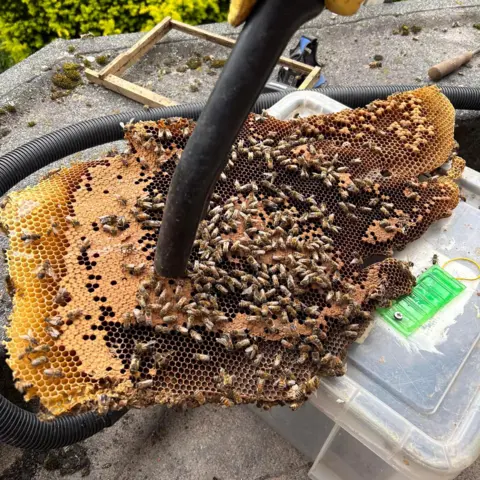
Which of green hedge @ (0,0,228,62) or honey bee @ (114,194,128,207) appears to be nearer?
honey bee @ (114,194,128,207)

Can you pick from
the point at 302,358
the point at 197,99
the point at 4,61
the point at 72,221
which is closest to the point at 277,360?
the point at 302,358

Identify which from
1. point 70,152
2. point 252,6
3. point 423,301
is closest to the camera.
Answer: point 252,6

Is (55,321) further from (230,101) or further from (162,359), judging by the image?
(230,101)

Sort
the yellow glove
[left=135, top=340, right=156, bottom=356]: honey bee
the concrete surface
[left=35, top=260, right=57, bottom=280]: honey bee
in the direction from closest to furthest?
the yellow glove, [left=135, top=340, right=156, bottom=356]: honey bee, [left=35, top=260, right=57, bottom=280]: honey bee, the concrete surface

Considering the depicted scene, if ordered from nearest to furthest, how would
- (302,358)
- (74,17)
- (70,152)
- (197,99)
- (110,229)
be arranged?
(302,358)
(110,229)
(70,152)
(197,99)
(74,17)

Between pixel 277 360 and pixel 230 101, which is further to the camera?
pixel 277 360

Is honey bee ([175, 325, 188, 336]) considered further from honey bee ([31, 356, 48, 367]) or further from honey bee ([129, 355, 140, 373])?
honey bee ([31, 356, 48, 367])

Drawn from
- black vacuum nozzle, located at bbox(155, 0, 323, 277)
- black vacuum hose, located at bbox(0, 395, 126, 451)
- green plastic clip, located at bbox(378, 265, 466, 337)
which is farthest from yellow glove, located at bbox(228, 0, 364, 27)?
black vacuum hose, located at bbox(0, 395, 126, 451)
